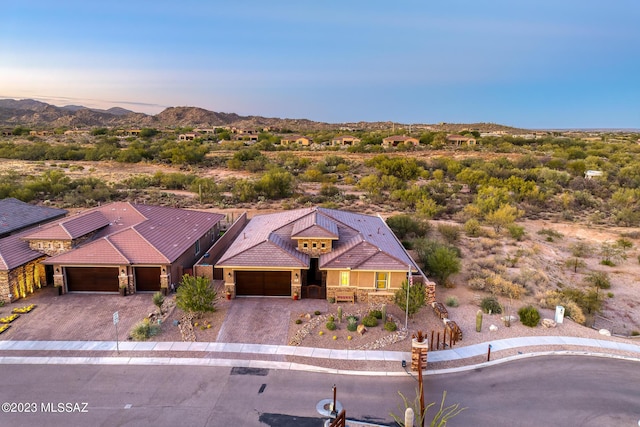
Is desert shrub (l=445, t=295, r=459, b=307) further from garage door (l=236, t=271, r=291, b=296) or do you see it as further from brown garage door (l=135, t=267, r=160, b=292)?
brown garage door (l=135, t=267, r=160, b=292)

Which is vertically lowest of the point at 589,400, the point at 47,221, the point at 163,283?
the point at 589,400

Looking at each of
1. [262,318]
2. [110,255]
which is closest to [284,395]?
[262,318]

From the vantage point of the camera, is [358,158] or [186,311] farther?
[358,158]

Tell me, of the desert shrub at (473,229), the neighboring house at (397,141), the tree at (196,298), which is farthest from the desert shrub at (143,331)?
the neighboring house at (397,141)

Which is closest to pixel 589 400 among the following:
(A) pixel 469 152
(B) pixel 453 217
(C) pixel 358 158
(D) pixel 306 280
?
(D) pixel 306 280

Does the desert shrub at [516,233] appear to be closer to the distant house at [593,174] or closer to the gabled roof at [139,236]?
the gabled roof at [139,236]

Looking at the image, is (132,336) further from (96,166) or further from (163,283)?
(96,166)

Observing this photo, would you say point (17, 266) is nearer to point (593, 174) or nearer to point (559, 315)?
point (559, 315)
